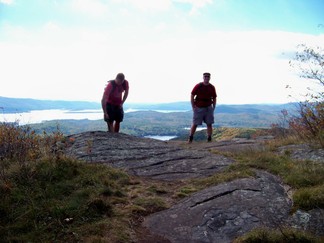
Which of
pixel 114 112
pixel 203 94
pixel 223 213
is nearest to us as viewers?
pixel 223 213

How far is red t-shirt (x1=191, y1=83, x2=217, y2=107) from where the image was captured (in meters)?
12.6

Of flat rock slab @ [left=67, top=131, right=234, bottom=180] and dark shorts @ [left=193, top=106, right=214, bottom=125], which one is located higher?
dark shorts @ [left=193, top=106, right=214, bottom=125]

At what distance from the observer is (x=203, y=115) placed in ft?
42.5

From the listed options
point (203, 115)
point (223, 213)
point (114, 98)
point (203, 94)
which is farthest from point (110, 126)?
point (223, 213)

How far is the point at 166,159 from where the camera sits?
8.47 meters

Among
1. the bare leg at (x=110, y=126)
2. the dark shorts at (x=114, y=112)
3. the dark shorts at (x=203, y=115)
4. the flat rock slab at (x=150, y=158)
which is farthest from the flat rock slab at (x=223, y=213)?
the bare leg at (x=110, y=126)

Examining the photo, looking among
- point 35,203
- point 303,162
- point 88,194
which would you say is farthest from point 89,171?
point 303,162

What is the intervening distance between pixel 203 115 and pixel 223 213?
27.5 feet

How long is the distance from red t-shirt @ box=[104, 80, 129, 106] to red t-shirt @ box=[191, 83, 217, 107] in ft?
9.43

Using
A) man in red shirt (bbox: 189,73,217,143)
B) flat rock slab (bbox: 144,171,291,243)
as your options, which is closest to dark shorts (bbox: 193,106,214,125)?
man in red shirt (bbox: 189,73,217,143)

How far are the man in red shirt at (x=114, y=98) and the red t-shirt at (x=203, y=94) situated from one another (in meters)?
2.88

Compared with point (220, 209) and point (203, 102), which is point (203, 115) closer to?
point (203, 102)

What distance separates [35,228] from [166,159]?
4644 mm

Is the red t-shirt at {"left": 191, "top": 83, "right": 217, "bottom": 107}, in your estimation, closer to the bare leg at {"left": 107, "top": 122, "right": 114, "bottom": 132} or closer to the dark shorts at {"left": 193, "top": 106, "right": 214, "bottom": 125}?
the dark shorts at {"left": 193, "top": 106, "right": 214, "bottom": 125}
